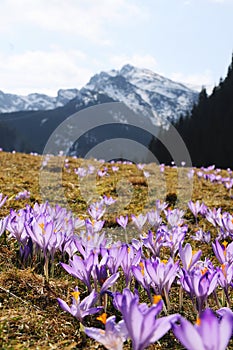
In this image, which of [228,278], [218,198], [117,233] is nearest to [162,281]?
[228,278]

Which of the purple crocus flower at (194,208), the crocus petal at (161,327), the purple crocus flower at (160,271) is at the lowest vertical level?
the crocus petal at (161,327)

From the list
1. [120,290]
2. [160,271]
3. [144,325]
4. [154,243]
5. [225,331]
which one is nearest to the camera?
[225,331]

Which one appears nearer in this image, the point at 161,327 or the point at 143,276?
the point at 161,327

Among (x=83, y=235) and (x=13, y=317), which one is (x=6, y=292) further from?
(x=83, y=235)

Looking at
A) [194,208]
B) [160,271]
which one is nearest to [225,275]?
[160,271]

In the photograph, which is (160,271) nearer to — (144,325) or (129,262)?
(129,262)

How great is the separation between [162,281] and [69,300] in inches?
23.2

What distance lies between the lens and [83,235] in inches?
103

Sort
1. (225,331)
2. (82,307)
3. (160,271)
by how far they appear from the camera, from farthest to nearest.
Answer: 1. (160,271)
2. (82,307)
3. (225,331)

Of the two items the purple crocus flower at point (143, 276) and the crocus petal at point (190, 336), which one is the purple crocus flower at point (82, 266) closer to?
the purple crocus flower at point (143, 276)

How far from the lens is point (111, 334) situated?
55.1 inches

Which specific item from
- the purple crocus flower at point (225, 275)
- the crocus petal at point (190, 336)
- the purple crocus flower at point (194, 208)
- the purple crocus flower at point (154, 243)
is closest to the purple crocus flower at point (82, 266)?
the purple crocus flower at point (225, 275)

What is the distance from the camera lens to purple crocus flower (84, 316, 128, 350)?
4.45ft

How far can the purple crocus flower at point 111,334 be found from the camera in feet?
4.45
